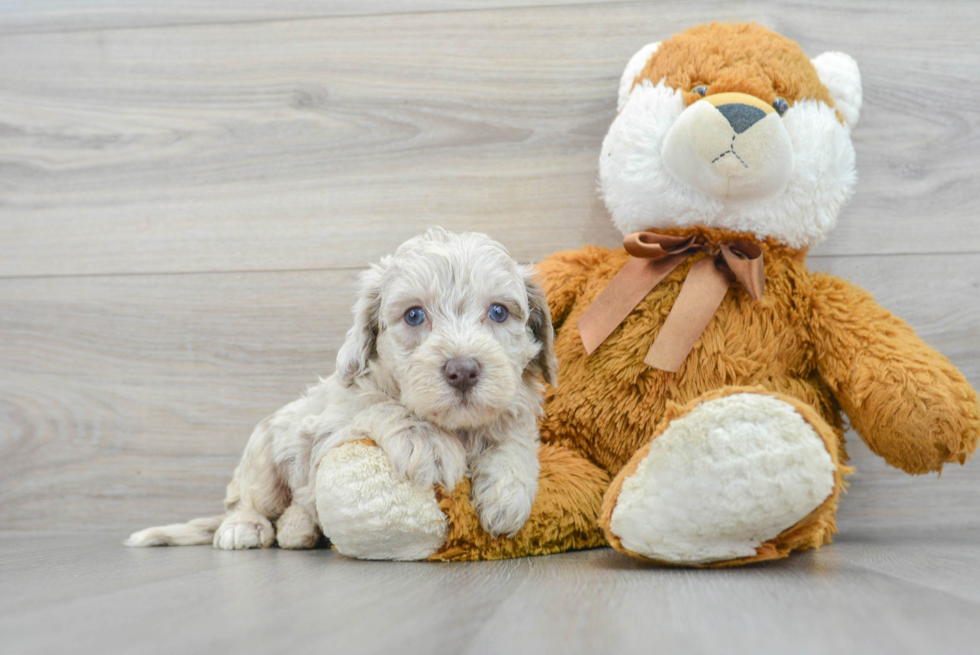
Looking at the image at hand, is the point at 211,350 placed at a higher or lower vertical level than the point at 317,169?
lower

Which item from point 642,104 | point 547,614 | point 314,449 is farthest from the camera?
point 642,104

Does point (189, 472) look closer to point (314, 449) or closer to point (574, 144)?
point (314, 449)

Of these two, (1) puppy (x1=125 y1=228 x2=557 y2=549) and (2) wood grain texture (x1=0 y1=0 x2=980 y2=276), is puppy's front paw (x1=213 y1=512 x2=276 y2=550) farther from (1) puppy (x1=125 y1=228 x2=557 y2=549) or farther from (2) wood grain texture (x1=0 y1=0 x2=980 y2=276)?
(2) wood grain texture (x1=0 y1=0 x2=980 y2=276)

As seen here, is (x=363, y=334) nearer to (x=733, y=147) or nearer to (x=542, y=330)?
(x=542, y=330)

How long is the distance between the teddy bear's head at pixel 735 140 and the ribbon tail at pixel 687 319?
0.35ft

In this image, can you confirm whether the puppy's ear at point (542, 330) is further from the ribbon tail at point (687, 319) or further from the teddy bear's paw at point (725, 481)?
the teddy bear's paw at point (725, 481)

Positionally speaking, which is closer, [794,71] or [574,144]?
[794,71]

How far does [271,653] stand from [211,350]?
1156mm

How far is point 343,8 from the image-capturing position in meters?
1.69

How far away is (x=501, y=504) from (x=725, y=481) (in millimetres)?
320

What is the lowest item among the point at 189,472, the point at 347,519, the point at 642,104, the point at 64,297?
the point at 189,472

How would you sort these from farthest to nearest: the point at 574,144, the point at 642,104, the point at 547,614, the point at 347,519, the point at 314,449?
1. the point at 574,144
2. the point at 642,104
3. the point at 314,449
4. the point at 347,519
5. the point at 547,614

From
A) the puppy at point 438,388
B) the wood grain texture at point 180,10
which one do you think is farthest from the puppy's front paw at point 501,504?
the wood grain texture at point 180,10

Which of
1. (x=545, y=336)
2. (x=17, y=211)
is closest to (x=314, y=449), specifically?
(x=545, y=336)
